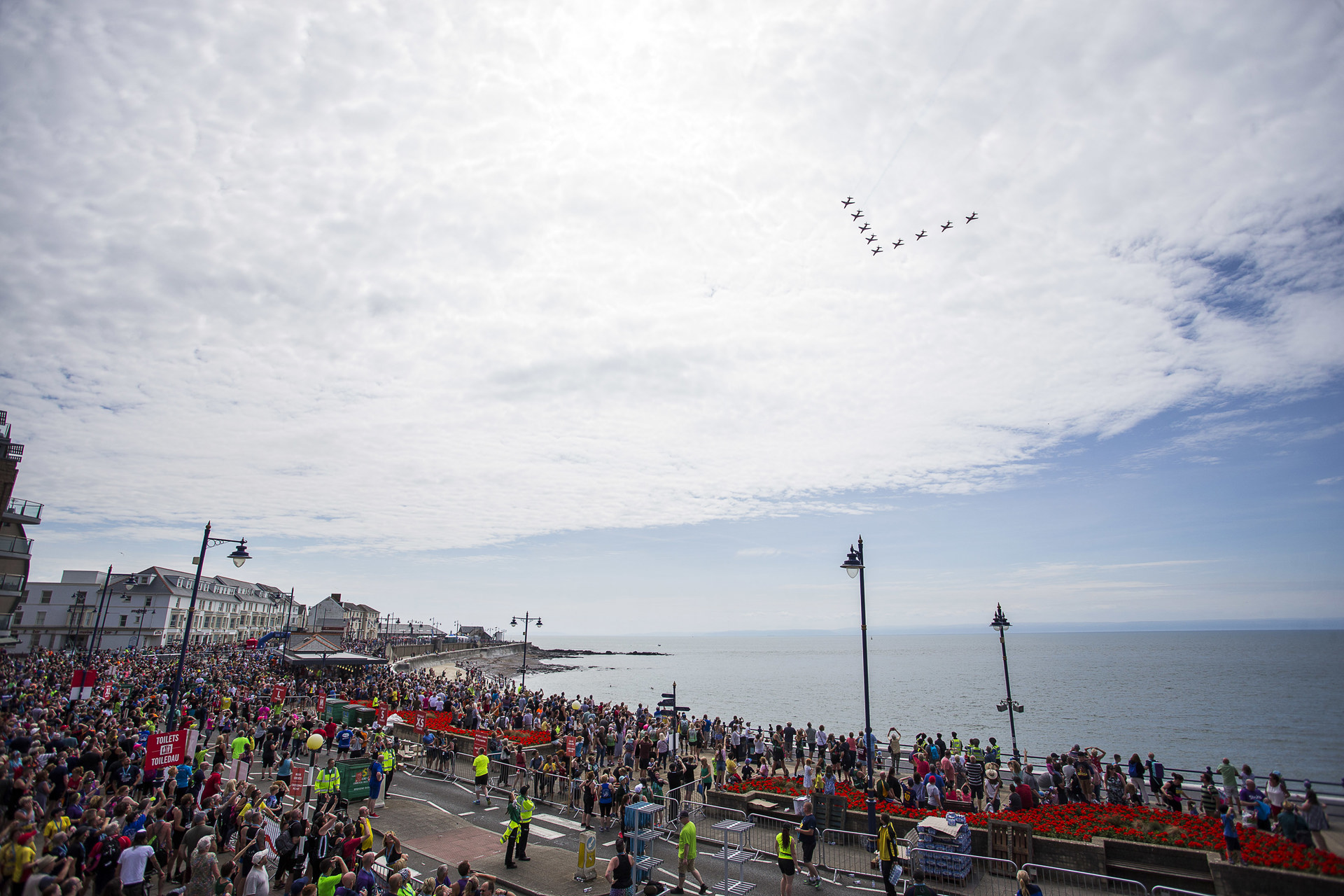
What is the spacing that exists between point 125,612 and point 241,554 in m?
97.5

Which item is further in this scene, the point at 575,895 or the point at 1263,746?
the point at 1263,746

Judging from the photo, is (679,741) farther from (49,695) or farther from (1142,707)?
(1142,707)

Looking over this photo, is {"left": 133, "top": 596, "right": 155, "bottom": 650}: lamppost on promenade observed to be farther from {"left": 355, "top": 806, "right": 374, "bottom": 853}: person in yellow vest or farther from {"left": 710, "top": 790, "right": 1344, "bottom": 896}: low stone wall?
{"left": 710, "top": 790, "right": 1344, "bottom": 896}: low stone wall

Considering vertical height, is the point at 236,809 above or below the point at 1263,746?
above

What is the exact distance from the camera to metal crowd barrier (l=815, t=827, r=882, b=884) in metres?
14.1

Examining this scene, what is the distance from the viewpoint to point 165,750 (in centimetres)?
1598

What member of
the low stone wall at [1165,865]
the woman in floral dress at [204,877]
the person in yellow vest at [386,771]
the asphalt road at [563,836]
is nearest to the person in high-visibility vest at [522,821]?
the asphalt road at [563,836]

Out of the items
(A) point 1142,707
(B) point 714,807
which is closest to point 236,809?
(B) point 714,807

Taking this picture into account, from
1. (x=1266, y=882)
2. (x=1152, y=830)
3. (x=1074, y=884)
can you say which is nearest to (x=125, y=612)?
(x=1074, y=884)

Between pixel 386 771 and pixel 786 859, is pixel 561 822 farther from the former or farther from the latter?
pixel 786 859

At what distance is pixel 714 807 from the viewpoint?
18.0m

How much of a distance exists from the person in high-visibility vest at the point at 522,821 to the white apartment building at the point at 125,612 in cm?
8225

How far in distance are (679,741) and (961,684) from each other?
100 m

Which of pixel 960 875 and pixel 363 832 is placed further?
pixel 960 875
